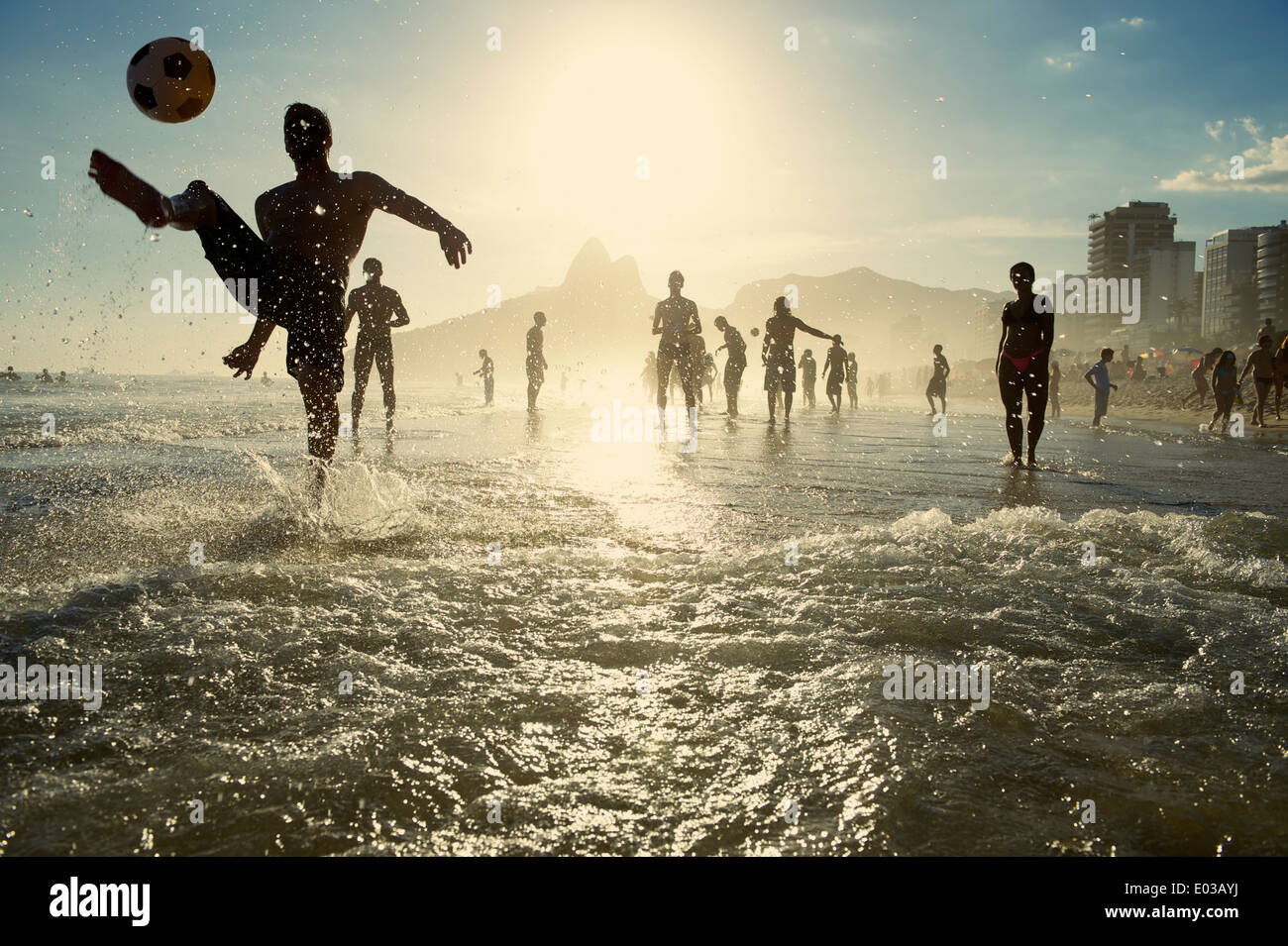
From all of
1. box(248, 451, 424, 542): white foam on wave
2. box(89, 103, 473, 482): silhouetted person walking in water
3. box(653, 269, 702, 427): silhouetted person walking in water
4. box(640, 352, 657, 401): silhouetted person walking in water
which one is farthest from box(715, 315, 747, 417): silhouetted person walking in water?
box(640, 352, 657, 401): silhouetted person walking in water

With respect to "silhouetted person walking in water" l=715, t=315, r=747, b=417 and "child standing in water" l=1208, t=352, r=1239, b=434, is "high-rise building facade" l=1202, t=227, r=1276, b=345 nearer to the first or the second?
"child standing in water" l=1208, t=352, r=1239, b=434

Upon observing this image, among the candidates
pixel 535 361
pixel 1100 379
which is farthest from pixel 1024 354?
pixel 1100 379

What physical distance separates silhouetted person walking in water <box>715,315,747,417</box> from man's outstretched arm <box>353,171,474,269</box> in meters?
12.9

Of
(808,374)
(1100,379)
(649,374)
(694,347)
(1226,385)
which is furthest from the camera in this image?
(649,374)

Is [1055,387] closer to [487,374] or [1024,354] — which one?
[487,374]

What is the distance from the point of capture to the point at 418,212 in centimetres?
471

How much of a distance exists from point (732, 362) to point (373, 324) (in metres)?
10.2

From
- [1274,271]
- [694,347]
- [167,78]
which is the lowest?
[694,347]

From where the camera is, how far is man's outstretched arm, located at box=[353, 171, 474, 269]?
4.71 m

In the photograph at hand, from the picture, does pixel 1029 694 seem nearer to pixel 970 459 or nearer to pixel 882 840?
pixel 882 840

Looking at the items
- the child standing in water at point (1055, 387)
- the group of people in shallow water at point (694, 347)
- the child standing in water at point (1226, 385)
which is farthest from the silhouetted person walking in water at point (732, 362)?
the child standing in water at point (1055, 387)

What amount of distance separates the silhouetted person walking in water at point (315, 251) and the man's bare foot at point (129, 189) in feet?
2.69

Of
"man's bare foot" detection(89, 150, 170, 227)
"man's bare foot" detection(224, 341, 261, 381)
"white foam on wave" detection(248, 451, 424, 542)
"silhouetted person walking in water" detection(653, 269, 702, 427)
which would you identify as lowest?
"white foam on wave" detection(248, 451, 424, 542)

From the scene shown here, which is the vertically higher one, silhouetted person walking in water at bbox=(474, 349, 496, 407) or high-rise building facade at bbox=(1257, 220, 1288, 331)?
high-rise building facade at bbox=(1257, 220, 1288, 331)
